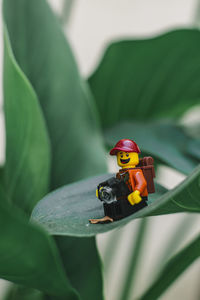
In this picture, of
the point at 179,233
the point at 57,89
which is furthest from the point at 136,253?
the point at 57,89

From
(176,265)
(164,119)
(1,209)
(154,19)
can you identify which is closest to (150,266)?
(164,119)

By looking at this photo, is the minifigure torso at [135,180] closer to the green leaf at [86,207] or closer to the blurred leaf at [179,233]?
the green leaf at [86,207]

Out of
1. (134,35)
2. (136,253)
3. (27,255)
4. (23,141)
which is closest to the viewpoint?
(27,255)

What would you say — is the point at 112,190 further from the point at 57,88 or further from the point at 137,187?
the point at 57,88

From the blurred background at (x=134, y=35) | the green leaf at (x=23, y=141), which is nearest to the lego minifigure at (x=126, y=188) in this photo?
the green leaf at (x=23, y=141)

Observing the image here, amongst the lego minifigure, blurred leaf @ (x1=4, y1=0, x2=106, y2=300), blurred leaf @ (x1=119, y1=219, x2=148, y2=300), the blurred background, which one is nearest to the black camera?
the lego minifigure

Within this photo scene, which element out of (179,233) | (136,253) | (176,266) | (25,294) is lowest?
(179,233)
